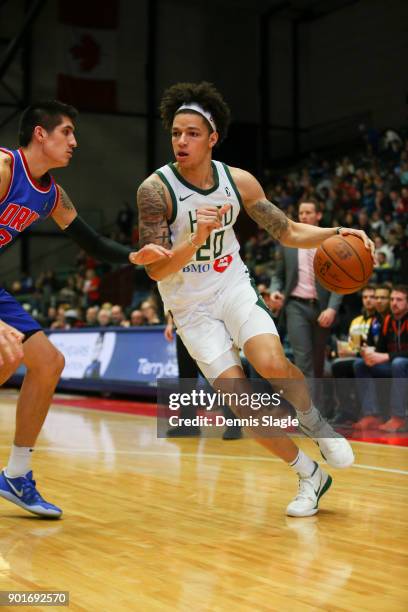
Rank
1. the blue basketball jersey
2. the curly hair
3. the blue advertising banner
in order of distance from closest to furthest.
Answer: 1. the blue basketball jersey
2. the curly hair
3. the blue advertising banner

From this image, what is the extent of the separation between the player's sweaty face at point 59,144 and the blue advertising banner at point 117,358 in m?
6.37

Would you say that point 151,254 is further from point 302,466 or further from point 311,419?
point 302,466

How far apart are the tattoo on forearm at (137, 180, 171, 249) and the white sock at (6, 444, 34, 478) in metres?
1.25

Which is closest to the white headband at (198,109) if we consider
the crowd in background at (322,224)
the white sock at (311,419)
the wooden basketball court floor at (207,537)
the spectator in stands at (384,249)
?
the white sock at (311,419)

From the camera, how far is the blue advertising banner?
11055 mm

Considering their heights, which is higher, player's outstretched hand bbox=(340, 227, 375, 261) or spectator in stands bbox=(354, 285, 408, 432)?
player's outstretched hand bbox=(340, 227, 375, 261)

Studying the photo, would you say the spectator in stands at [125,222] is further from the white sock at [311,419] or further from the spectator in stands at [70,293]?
the white sock at [311,419]

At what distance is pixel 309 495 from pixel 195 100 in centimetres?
221

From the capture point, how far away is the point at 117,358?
39.5 feet

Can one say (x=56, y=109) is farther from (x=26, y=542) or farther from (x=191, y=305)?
(x=26, y=542)

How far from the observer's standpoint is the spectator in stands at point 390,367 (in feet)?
25.6

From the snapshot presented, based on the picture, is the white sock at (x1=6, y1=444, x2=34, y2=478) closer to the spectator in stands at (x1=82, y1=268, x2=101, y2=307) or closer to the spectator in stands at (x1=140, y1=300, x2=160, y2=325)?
the spectator in stands at (x1=140, y1=300, x2=160, y2=325)

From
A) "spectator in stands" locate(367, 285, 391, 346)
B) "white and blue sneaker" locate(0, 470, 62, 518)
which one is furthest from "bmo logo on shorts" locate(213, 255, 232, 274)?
"spectator in stands" locate(367, 285, 391, 346)


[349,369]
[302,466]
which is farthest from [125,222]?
[302,466]
